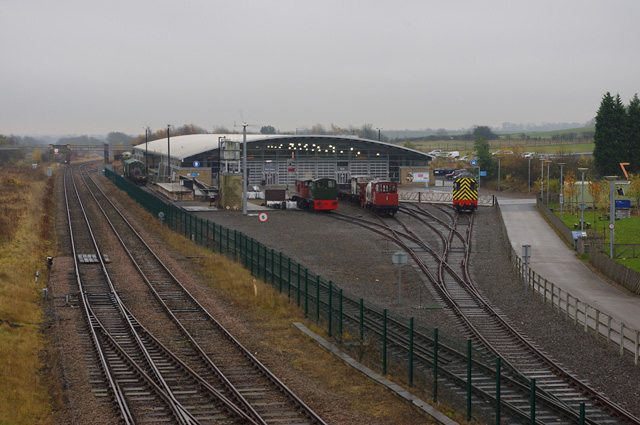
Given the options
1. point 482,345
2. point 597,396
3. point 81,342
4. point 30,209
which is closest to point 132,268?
point 81,342

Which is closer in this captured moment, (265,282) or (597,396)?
(597,396)

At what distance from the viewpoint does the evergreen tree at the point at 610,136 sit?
74.6 meters

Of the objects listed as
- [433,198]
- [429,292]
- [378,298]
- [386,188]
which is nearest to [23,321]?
[378,298]

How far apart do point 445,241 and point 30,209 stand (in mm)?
34090

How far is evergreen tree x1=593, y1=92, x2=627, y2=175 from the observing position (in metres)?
74.6

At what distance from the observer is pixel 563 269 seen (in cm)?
3175

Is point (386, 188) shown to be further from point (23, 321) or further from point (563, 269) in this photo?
point (23, 321)

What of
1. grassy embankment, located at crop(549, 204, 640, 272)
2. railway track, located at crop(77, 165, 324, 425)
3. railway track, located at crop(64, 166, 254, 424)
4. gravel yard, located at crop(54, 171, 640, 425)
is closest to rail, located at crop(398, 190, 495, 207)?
grassy embankment, located at crop(549, 204, 640, 272)

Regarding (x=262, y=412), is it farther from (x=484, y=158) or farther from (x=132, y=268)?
(x=484, y=158)

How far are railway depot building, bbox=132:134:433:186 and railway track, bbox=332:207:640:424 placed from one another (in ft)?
185

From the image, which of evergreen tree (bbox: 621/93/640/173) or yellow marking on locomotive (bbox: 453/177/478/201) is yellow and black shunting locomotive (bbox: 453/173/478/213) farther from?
evergreen tree (bbox: 621/93/640/173)

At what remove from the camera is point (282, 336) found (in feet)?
63.0

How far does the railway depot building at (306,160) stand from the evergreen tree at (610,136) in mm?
21442

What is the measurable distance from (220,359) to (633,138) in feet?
231
